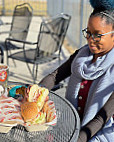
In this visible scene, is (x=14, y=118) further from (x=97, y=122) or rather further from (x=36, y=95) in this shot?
(x=97, y=122)

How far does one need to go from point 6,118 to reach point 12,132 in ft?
0.39

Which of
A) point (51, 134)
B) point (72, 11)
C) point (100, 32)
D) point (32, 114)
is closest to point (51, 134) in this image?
point (51, 134)

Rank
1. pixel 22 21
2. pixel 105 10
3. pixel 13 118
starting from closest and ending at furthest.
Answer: pixel 13 118 → pixel 105 10 → pixel 22 21

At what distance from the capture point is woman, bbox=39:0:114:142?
150 centimetres

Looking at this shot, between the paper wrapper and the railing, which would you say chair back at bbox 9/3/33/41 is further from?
the railing

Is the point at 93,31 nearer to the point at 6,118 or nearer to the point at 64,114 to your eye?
the point at 64,114

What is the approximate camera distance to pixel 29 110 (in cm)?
125

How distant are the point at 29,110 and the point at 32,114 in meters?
0.02

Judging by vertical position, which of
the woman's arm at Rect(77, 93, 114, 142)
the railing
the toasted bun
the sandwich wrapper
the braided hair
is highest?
the braided hair

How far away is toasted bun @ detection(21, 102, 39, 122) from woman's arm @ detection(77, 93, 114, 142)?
A: 29cm

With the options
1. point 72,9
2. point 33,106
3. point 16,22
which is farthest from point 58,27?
point 72,9

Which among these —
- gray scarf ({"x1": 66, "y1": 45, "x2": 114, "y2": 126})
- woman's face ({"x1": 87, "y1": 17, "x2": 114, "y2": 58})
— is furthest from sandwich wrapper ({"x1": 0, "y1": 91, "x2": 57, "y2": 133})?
woman's face ({"x1": 87, "y1": 17, "x2": 114, "y2": 58})

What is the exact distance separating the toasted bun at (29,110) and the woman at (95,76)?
290mm

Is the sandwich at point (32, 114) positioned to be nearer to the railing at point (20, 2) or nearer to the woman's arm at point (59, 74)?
the woman's arm at point (59, 74)
